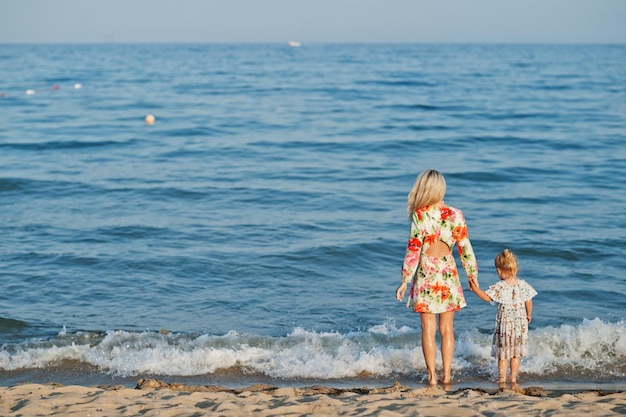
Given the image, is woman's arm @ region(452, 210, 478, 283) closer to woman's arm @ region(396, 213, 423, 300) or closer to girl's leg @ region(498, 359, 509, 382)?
woman's arm @ region(396, 213, 423, 300)

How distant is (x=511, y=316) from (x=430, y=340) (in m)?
0.66

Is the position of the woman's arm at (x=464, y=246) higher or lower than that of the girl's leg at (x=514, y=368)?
higher

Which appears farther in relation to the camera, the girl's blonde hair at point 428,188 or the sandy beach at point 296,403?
the girl's blonde hair at point 428,188

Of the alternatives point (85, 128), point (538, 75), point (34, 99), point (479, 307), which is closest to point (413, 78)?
point (538, 75)

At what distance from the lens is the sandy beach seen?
15.8 feet

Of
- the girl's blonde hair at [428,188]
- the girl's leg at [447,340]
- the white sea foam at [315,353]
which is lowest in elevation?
the white sea foam at [315,353]

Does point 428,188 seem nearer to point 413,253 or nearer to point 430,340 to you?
point 413,253

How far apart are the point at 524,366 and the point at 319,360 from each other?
1.83 meters

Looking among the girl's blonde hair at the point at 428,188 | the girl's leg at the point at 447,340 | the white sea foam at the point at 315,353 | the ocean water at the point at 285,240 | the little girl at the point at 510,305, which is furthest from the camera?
the ocean water at the point at 285,240

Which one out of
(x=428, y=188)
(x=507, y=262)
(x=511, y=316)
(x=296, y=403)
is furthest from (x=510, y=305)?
(x=296, y=403)

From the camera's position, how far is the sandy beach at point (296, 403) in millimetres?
4812

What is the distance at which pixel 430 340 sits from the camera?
5.83 metres

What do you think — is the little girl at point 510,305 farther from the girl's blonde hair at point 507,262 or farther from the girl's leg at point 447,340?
the girl's leg at point 447,340

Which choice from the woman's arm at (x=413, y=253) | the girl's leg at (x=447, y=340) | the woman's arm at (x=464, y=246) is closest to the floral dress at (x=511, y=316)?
the woman's arm at (x=464, y=246)
